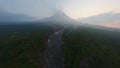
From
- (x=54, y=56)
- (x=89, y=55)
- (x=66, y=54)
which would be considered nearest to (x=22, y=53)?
(x=54, y=56)

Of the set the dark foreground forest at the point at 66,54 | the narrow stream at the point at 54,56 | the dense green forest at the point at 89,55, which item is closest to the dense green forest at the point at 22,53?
the dark foreground forest at the point at 66,54

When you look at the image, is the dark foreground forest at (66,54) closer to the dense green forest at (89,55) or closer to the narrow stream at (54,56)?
the dense green forest at (89,55)

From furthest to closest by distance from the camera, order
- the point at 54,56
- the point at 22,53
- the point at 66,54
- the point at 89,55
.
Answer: the point at 22,53, the point at 66,54, the point at 89,55, the point at 54,56

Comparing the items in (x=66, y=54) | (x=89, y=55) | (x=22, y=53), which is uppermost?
(x=66, y=54)

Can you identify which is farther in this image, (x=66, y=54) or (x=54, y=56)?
(x=66, y=54)

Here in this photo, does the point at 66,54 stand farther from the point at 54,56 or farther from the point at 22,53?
the point at 22,53

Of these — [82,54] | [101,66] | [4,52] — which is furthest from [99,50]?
[4,52]

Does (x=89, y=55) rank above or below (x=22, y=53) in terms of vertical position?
below

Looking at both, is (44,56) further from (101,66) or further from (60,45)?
(101,66)

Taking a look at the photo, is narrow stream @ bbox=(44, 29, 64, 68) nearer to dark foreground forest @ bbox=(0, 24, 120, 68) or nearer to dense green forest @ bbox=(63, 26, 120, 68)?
dark foreground forest @ bbox=(0, 24, 120, 68)

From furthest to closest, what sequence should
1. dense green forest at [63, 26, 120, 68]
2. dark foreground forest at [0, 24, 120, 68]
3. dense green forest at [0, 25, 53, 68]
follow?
1. dense green forest at [63, 26, 120, 68]
2. dark foreground forest at [0, 24, 120, 68]
3. dense green forest at [0, 25, 53, 68]

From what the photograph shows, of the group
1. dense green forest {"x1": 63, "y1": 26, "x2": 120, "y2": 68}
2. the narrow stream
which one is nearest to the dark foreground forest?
dense green forest {"x1": 63, "y1": 26, "x2": 120, "y2": 68}
